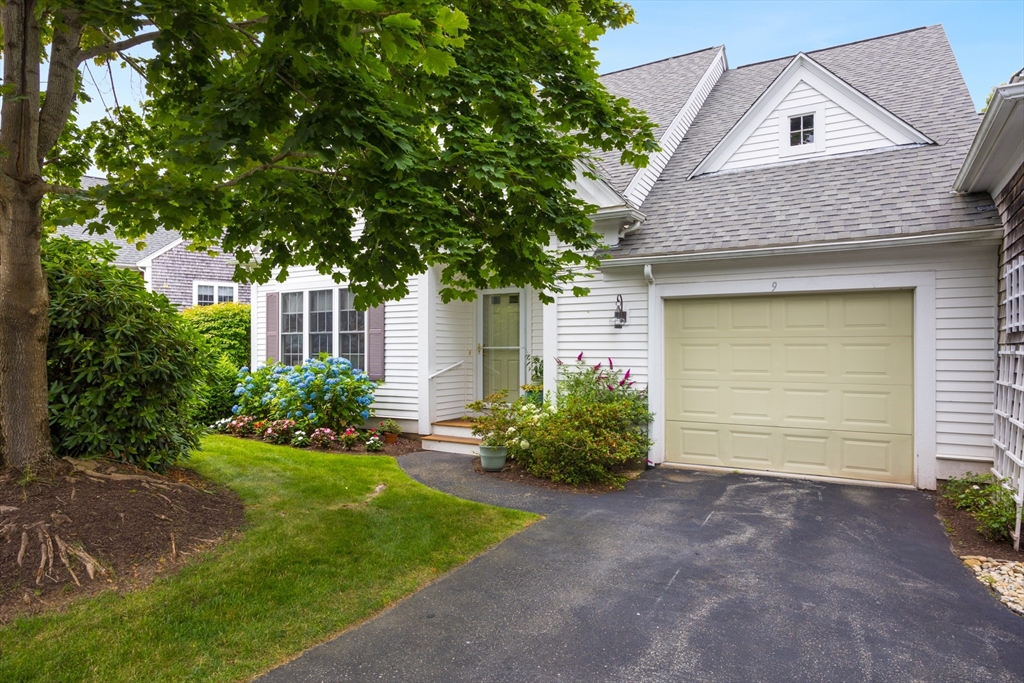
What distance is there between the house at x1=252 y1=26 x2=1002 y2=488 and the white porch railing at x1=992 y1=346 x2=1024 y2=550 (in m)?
0.28

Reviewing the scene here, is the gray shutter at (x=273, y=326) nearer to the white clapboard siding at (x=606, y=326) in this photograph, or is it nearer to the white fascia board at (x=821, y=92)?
the white clapboard siding at (x=606, y=326)

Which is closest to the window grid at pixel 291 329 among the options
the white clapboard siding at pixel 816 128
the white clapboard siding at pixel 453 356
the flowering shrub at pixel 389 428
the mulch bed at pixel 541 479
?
the flowering shrub at pixel 389 428

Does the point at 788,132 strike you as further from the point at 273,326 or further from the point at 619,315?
the point at 273,326

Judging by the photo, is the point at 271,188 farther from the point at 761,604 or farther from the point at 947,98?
the point at 947,98

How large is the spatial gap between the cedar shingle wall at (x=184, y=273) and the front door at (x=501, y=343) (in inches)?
501

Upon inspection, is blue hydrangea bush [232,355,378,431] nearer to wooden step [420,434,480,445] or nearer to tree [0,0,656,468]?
wooden step [420,434,480,445]

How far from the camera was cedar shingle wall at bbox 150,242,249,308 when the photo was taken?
20.0 m

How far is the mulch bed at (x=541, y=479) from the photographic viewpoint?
22.1ft

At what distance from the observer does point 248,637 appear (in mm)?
3266

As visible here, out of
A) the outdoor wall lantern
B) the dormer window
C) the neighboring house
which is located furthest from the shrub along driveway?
the dormer window

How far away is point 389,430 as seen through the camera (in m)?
9.70

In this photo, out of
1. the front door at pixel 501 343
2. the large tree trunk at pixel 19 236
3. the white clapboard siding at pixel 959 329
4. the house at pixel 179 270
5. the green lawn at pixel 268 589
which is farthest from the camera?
the house at pixel 179 270

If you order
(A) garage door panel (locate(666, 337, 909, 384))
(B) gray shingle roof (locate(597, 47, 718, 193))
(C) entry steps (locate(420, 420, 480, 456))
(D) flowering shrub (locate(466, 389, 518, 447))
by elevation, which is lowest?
(C) entry steps (locate(420, 420, 480, 456))

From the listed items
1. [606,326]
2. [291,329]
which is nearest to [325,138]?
[606,326]
